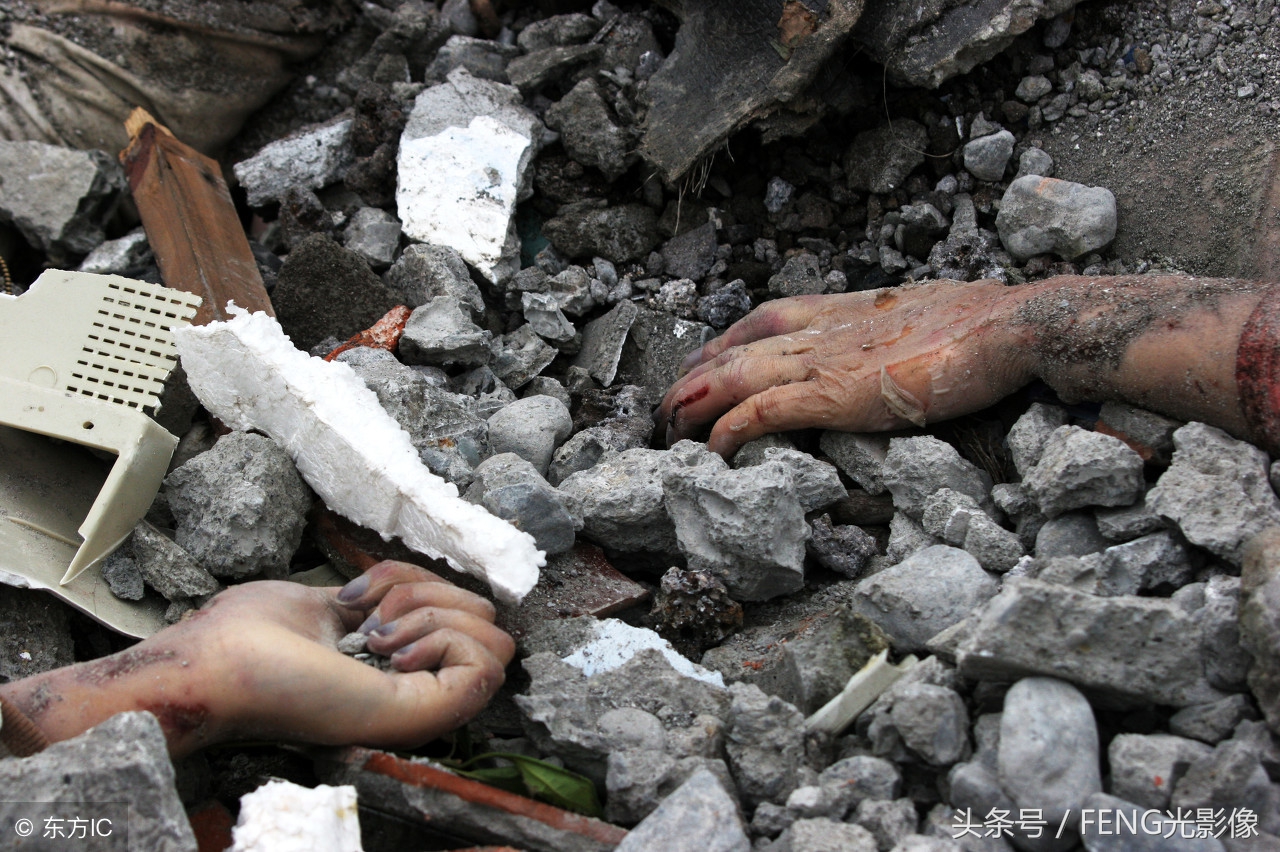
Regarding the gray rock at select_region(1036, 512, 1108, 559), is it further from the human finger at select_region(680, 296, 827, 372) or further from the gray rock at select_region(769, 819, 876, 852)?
the human finger at select_region(680, 296, 827, 372)

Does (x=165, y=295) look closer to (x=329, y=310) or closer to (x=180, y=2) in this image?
(x=329, y=310)

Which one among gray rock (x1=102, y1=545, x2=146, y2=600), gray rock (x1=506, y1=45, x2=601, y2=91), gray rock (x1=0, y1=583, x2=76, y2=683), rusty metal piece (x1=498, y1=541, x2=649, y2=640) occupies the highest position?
gray rock (x1=506, y1=45, x2=601, y2=91)

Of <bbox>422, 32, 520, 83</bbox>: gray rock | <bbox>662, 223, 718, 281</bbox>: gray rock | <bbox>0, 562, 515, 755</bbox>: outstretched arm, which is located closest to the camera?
<bbox>0, 562, 515, 755</bbox>: outstretched arm

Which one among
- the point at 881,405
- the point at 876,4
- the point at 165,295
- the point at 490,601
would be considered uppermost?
the point at 876,4

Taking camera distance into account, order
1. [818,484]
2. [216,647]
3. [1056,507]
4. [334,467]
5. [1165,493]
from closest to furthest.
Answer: [216,647], [1165,493], [1056,507], [334,467], [818,484]

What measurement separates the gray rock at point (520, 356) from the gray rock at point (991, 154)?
151 centimetres

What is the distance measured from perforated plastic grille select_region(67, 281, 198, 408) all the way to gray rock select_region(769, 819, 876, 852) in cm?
178

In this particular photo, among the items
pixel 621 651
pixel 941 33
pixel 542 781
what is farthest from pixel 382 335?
pixel 941 33

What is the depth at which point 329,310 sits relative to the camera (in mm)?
2977

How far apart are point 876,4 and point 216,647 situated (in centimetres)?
260

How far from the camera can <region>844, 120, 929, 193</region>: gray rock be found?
3.12 meters

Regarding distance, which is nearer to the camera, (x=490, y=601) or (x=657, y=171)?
(x=490, y=601)

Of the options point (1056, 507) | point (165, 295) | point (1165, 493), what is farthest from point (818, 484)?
point (165, 295)

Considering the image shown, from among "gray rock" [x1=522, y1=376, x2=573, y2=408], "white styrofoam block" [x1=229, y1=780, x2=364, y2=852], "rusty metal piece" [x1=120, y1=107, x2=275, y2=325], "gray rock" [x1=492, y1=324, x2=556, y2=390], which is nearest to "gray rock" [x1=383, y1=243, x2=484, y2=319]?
"gray rock" [x1=492, y1=324, x2=556, y2=390]
